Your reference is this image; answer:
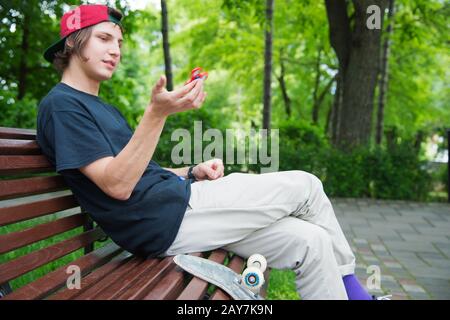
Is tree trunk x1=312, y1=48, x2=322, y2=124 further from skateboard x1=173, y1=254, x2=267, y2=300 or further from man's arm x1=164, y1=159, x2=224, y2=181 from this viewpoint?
skateboard x1=173, y1=254, x2=267, y2=300

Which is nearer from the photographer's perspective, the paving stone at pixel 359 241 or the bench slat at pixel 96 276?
the bench slat at pixel 96 276

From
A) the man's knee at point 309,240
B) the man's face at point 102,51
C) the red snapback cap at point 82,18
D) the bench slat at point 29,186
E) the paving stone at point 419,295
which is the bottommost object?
the paving stone at point 419,295

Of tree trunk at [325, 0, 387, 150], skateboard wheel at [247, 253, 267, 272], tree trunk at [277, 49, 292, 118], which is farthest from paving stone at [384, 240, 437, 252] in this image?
tree trunk at [277, 49, 292, 118]

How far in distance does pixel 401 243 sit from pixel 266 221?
11.6 ft

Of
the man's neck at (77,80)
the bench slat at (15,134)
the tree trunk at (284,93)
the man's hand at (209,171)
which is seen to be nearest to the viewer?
the bench slat at (15,134)

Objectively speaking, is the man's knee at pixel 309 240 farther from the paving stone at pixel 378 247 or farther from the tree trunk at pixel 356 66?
the tree trunk at pixel 356 66

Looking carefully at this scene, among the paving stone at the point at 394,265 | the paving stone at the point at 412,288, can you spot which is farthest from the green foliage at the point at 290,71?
the paving stone at the point at 412,288

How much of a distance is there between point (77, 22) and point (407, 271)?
10.7 ft

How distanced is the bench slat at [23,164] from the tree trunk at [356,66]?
753 centimetres

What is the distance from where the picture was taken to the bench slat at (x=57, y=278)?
1665mm

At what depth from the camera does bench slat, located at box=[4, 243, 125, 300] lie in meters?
1.67

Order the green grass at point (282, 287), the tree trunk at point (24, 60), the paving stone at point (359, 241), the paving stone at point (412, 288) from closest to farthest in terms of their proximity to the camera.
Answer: the green grass at point (282, 287) → the paving stone at point (412, 288) → the paving stone at point (359, 241) → the tree trunk at point (24, 60)

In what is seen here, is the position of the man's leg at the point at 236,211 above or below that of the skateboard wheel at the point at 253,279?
above
